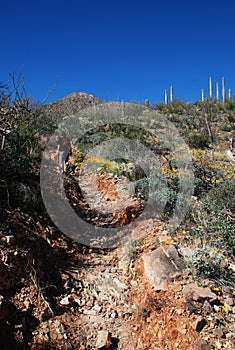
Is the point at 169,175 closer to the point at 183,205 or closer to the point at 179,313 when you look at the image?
the point at 183,205

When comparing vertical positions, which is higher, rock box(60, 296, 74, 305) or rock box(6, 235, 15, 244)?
rock box(6, 235, 15, 244)

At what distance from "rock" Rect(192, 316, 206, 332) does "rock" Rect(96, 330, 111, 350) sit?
790mm

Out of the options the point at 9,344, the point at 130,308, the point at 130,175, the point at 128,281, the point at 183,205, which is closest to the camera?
the point at 9,344

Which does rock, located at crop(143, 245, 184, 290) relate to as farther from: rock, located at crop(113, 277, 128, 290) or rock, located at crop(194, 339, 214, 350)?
rock, located at crop(194, 339, 214, 350)

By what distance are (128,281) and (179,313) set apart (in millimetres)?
885

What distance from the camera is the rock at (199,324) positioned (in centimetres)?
251

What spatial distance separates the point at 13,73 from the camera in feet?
14.9

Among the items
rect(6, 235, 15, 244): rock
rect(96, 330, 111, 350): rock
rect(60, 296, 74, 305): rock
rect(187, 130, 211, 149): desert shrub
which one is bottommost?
rect(96, 330, 111, 350): rock

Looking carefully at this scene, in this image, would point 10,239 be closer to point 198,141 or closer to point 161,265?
point 161,265

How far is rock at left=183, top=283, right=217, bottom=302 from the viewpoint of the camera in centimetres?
278

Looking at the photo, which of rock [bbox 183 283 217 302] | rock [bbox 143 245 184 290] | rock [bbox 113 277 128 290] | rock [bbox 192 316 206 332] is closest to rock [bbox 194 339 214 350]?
rock [bbox 192 316 206 332]

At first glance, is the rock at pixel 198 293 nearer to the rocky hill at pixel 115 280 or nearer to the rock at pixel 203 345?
the rocky hill at pixel 115 280

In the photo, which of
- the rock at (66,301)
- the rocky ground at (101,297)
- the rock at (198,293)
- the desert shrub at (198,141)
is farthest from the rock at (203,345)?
the desert shrub at (198,141)

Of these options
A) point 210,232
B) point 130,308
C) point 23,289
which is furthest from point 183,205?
point 23,289
